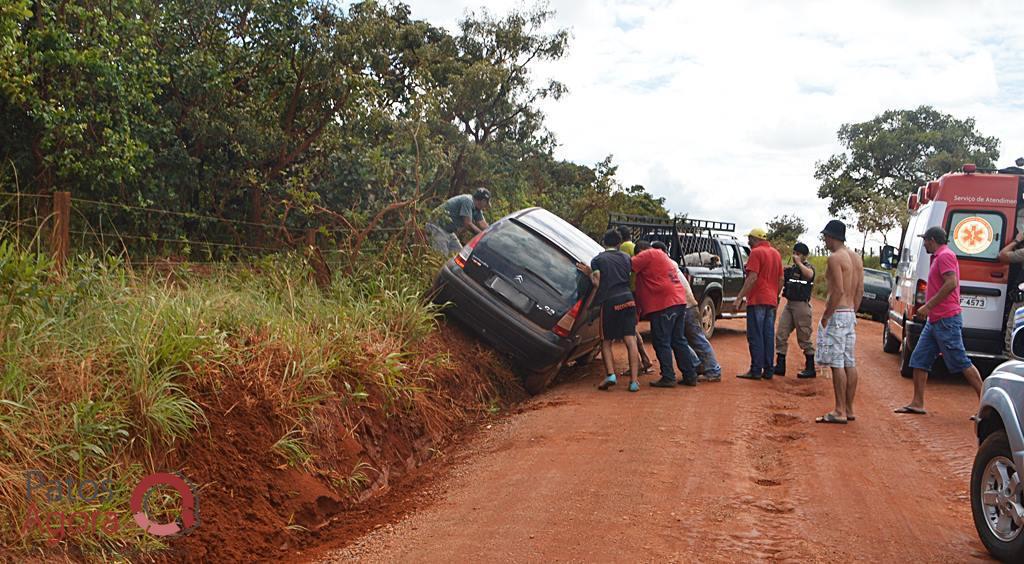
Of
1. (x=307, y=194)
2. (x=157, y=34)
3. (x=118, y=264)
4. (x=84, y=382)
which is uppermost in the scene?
(x=157, y=34)

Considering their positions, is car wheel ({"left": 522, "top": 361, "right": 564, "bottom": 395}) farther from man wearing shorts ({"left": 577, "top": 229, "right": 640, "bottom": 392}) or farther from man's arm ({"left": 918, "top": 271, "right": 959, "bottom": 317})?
man's arm ({"left": 918, "top": 271, "right": 959, "bottom": 317})

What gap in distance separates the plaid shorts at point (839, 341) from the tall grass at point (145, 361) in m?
3.69

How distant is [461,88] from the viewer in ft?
69.6

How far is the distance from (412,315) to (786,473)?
A: 3917 mm

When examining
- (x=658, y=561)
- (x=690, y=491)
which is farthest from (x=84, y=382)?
(x=690, y=491)

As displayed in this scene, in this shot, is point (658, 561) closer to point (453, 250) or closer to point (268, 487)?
point (268, 487)

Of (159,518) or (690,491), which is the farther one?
(690,491)

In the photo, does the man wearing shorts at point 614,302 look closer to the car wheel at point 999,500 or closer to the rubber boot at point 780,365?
the rubber boot at point 780,365

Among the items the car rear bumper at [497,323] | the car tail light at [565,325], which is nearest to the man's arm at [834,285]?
the car tail light at [565,325]

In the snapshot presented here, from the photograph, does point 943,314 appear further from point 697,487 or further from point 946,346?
point 697,487

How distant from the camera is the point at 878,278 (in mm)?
23266

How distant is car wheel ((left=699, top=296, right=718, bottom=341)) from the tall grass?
724cm

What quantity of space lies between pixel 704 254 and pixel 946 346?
5.99 m

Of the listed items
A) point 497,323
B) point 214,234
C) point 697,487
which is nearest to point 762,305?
point 497,323
